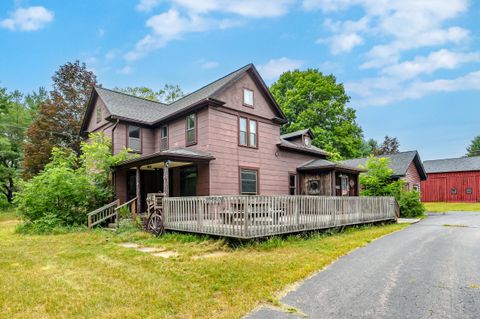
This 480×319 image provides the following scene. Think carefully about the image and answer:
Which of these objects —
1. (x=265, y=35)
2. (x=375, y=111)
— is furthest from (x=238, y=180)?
(x=375, y=111)

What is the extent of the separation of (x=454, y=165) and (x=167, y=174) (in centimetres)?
3425

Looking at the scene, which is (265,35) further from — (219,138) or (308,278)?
(308,278)

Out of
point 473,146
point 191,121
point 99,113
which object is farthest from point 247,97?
point 473,146

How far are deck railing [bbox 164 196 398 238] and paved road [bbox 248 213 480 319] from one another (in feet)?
6.97

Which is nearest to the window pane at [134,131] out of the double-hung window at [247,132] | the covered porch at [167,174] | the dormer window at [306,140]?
the covered porch at [167,174]

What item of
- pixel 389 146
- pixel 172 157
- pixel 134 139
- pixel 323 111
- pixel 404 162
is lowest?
pixel 172 157

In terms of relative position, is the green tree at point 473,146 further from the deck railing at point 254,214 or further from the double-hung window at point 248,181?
the deck railing at point 254,214

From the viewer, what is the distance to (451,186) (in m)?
33.7

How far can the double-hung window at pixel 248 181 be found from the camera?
49.1ft

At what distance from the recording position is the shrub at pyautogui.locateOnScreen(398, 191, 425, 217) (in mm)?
19047

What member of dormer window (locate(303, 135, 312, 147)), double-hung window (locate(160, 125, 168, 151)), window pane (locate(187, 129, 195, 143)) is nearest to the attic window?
double-hung window (locate(160, 125, 168, 151))

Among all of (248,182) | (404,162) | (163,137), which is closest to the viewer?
(248,182)

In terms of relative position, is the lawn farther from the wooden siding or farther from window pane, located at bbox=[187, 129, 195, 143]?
the wooden siding

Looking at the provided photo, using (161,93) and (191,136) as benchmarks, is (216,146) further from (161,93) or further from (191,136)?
(161,93)
